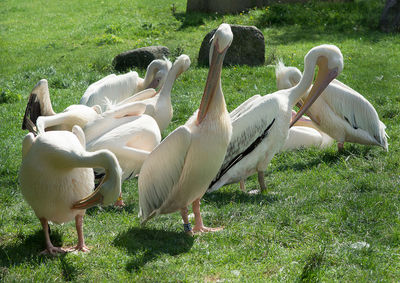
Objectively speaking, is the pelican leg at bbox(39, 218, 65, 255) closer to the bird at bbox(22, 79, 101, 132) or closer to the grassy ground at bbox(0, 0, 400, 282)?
the grassy ground at bbox(0, 0, 400, 282)

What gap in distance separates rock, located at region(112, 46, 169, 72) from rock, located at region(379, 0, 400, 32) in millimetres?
5304

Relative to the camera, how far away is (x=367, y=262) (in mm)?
3539

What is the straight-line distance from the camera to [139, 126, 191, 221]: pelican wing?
4086mm

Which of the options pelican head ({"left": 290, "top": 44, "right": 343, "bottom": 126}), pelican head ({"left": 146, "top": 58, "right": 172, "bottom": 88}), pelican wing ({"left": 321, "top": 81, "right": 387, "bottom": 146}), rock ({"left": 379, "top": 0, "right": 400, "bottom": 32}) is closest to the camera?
pelican head ({"left": 290, "top": 44, "right": 343, "bottom": 126})

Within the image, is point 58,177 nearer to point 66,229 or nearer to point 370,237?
point 66,229

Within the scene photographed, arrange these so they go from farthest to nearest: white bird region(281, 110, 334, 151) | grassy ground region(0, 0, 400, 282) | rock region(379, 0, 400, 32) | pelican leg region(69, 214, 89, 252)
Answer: rock region(379, 0, 400, 32)
white bird region(281, 110, 334, 151)
pelican leg region(69, 214, 89, 252)
grassy ground region(0, 0, 400, 282)

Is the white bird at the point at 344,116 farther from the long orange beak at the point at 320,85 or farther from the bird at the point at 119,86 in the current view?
the bird at the point at 119,86

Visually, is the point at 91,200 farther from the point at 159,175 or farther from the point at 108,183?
the point at 159,175

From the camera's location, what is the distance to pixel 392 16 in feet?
38.8

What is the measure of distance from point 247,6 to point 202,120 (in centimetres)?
1086

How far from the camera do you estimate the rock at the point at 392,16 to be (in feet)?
38.6

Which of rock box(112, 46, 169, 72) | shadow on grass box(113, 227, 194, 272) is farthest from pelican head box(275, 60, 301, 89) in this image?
rock box(112, 46, 169, 72)

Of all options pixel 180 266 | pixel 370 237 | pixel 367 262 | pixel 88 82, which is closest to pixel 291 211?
pixel 370 237

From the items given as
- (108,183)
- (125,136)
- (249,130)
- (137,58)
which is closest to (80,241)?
Result: (108,183)
